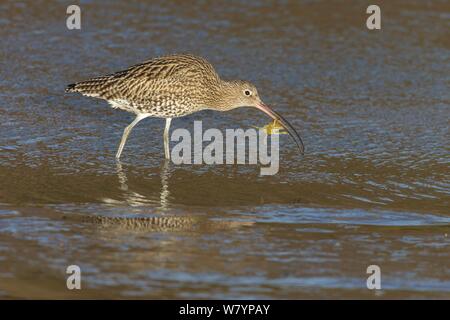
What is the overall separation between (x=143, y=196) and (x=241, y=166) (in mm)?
1489

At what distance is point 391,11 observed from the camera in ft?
52.0

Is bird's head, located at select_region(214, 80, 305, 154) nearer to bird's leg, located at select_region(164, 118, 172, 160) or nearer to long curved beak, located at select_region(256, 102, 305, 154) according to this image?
long curved beak, located at select_region(256, 102, 305, 154)

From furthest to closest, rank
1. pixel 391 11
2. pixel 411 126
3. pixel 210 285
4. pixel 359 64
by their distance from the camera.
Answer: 1. pixel 391 11
2. pixel 359 64
3. pixel 411 126
4. pixel 210 285

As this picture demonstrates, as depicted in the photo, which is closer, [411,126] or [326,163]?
[326,163]

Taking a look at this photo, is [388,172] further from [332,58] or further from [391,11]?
[391,11]

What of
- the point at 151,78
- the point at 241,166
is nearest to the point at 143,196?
the point at 241,166

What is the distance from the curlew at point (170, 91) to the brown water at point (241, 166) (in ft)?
1.49

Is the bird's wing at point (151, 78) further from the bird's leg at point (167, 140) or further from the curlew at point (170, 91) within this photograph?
the bird's leg at point (167, 140)

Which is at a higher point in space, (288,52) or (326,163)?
(288,52)

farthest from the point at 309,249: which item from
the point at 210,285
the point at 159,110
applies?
the point at 159,110

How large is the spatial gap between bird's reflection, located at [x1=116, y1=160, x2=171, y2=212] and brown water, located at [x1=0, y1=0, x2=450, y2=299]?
0.03m

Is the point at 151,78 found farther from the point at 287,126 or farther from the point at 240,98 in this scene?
the point at 287,126

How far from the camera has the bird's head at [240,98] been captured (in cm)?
1127

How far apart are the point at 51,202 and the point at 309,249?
2590 millimetres
